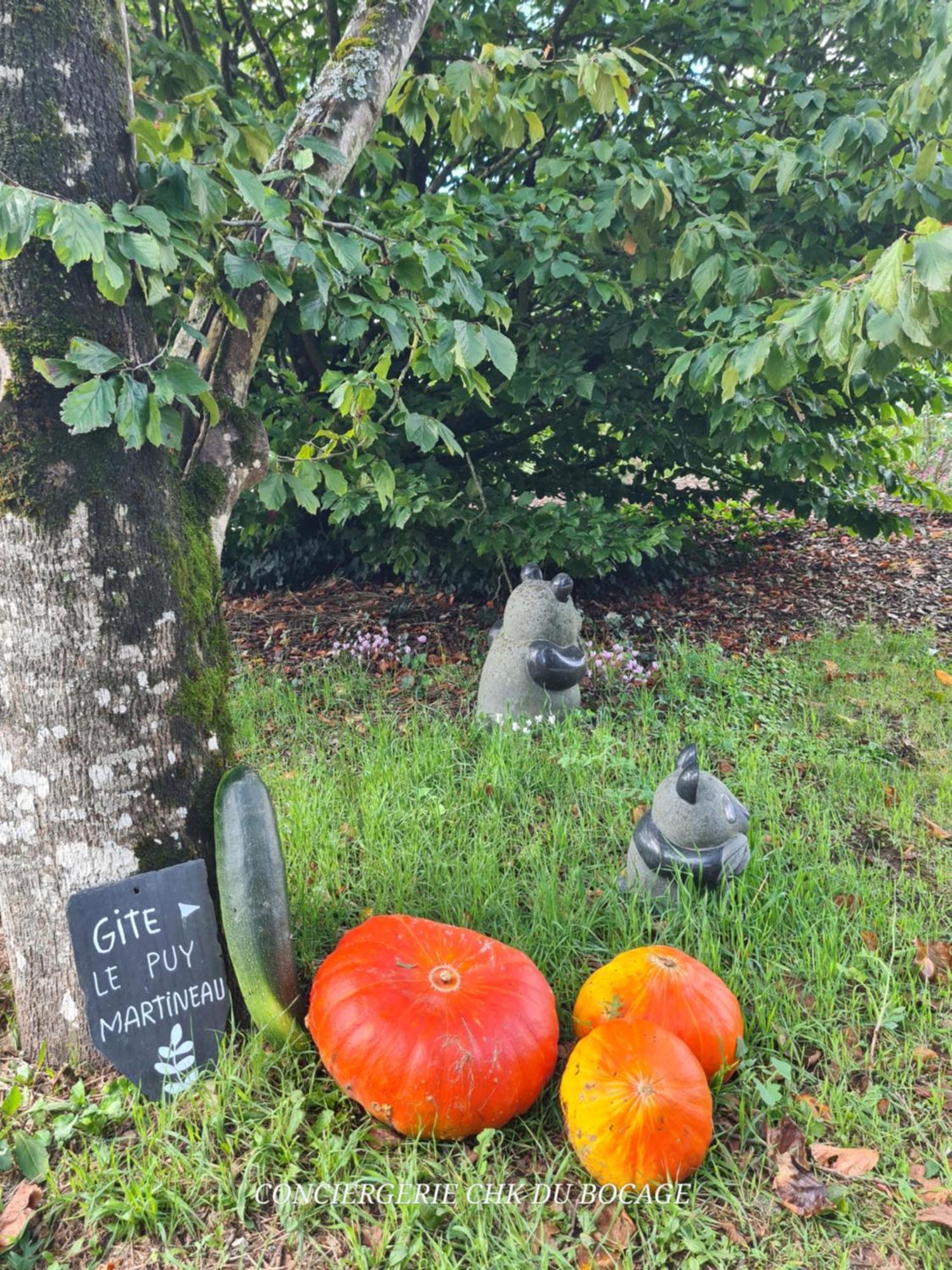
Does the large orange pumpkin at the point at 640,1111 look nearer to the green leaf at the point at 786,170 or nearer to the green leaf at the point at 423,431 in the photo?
the green leaf at the point at 423,431

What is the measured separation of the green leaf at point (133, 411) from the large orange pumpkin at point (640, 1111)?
5.38 ft

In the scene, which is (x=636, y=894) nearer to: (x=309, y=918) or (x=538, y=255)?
(x=309, y=918)

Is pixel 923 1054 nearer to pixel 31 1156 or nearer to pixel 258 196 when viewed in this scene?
pixel 31 1156

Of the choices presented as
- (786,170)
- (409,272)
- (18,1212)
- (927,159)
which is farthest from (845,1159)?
(786,170)

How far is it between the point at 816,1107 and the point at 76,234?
2437mm

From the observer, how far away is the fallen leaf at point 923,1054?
2.11 meters

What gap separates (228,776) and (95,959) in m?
0.51

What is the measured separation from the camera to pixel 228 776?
2070mm

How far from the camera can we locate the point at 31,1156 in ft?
5.78

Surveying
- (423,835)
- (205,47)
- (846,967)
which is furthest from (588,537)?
(205,47)

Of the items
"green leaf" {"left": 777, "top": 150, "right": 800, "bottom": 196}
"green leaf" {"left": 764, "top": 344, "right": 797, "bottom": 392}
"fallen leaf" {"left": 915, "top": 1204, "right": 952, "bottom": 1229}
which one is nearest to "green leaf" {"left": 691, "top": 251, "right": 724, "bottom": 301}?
"green leaf" {"left": 777, "top": 150, "right": 800, "bottom": 196}

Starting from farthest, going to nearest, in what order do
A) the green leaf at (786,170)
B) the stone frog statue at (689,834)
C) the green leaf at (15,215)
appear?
the green leaf at (786,170) → the stone frog statue at (689,834) → the green leaf at (15,215)

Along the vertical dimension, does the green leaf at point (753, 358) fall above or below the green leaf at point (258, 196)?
below

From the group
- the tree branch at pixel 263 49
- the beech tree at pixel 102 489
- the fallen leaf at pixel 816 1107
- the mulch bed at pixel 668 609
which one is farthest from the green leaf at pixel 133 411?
the tree branch at pixel 263 49
